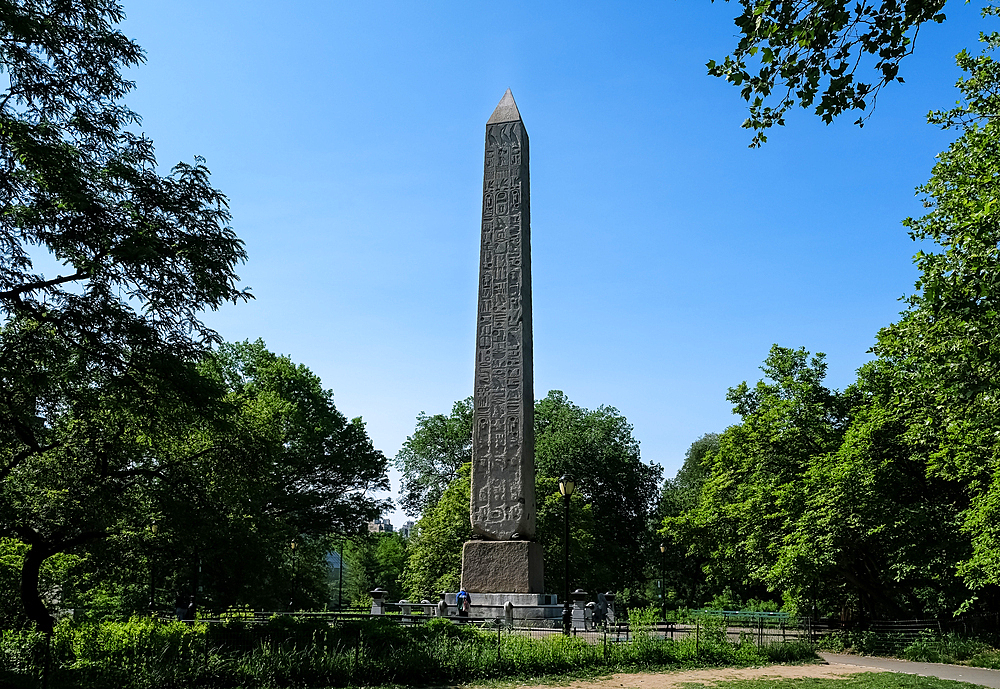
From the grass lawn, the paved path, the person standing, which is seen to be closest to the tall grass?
the grass lawn

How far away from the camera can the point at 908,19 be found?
5.45 metres

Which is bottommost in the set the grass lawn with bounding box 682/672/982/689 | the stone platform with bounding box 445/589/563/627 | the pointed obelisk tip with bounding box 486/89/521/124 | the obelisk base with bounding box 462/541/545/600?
the grass lawn with bounding box 682/672/982/689

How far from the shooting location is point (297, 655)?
11227mm

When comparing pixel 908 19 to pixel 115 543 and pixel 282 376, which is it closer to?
pixel 115 543

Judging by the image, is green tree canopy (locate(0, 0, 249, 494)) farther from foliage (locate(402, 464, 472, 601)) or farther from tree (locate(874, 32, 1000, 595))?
foliage (locate(402, 464, 472, 601))

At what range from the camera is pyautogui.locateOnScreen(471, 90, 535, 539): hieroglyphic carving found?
676 inches

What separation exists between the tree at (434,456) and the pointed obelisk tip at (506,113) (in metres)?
25.8

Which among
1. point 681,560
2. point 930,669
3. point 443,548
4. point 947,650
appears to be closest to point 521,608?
point 930,669

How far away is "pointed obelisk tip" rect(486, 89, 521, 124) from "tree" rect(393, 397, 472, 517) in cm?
2581

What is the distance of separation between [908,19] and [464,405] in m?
40.3

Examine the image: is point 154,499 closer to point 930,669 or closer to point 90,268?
point 90,268

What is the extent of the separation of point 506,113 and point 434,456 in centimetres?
2756

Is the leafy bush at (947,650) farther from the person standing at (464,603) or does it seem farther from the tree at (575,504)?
the tree at (575,504)

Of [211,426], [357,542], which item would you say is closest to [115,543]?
[211,426]
